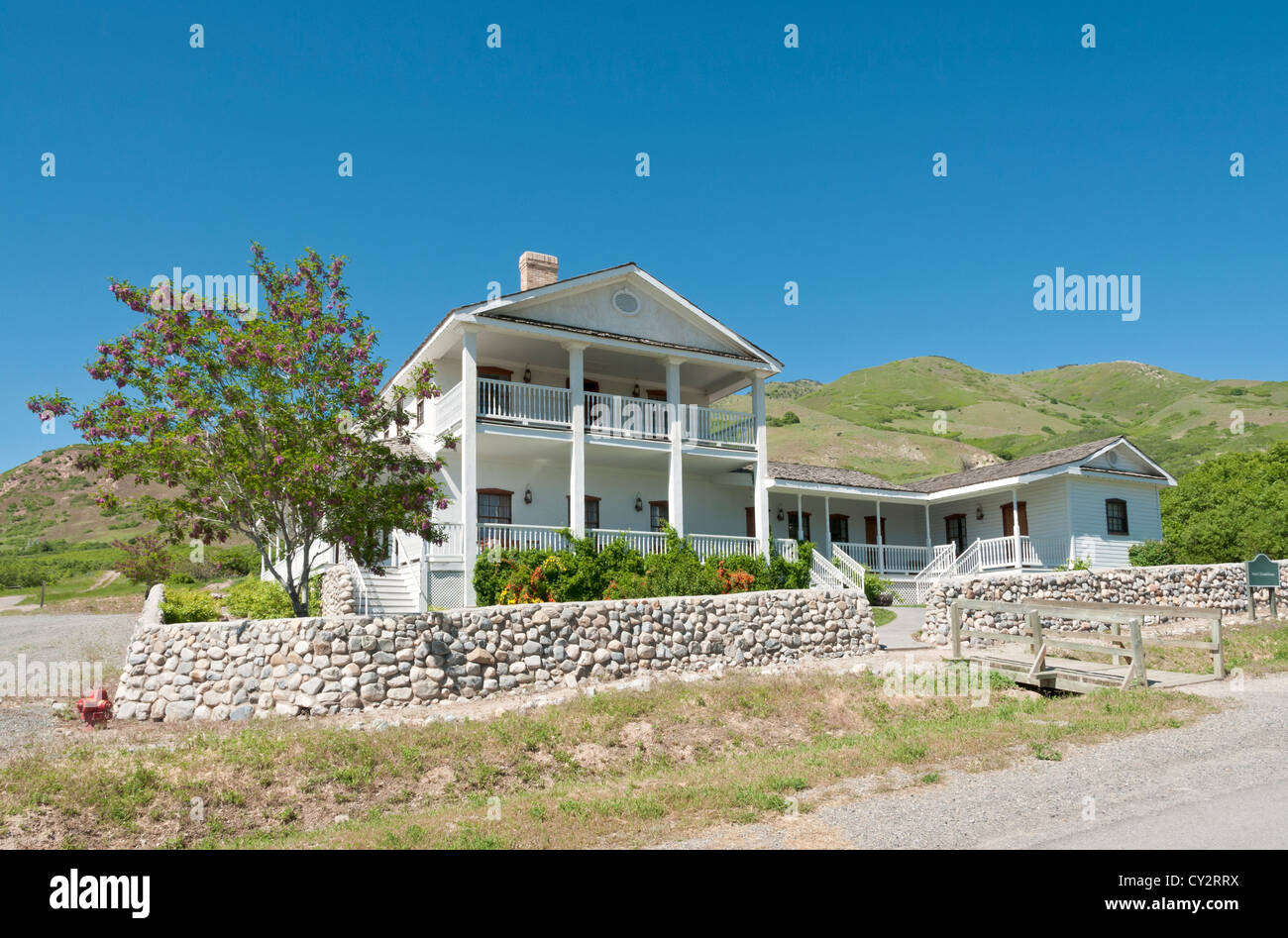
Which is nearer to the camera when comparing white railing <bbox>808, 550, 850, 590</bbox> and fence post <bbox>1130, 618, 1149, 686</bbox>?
fence post <bbox>1130, 618, 1149, 686</bbox>

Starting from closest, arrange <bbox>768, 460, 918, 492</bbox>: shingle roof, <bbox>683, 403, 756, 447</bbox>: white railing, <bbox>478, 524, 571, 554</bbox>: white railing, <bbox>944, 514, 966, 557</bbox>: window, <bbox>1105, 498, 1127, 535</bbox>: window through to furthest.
A: <bbox>478, 524, 571, 554</bbox>: white railing < <bbox>683, 403, 756, 447</bbox>: white railing < <bbox>768, 460, 918, 492</bbox>: shingle roof < <bbox>1105, 498, 1127, 535</bbox>: window < <bbox>944, 514, 966, 557</bbox>: window

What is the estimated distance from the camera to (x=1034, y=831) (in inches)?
249

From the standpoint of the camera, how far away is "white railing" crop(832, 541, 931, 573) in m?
28.2

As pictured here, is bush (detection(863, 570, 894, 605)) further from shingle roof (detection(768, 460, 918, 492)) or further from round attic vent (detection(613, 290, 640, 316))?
round attic vent (detection(613, 290, 640, 316))

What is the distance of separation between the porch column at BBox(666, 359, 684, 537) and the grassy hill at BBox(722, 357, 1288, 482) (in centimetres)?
2087

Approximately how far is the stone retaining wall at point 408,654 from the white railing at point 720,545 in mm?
5710

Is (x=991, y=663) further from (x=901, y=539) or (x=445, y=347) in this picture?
(x=901, y=539)

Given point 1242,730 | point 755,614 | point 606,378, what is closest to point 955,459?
point 606,378

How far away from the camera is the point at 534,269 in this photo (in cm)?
2377

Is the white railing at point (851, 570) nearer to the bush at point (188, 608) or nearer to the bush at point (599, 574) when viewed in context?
A: the bush at point (599, 574)

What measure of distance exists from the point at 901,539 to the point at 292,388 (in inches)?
912

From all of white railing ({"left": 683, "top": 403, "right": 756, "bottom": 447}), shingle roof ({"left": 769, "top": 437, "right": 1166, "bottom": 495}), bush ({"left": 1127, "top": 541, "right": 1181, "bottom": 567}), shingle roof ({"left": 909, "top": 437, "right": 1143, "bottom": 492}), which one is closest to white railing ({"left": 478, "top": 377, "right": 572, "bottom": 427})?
white railing ({"left": 683, "top": 403, "right": 756, "bottom": 447})

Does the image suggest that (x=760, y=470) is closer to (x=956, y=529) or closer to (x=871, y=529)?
(x=871, y=529)

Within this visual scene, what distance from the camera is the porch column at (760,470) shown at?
23609mm
